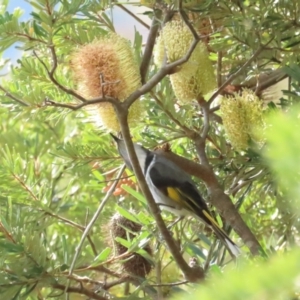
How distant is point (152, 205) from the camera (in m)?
0.38

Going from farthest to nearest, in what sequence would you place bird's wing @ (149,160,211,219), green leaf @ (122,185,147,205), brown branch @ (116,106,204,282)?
bird's wing @ (149,160,211,219), green leaf @ (122,185,147,205), brown branch @ (116,106,204,282)

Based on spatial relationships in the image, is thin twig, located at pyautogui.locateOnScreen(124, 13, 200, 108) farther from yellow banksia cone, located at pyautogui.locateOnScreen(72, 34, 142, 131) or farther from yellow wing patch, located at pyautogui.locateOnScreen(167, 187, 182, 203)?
yellow wing patch, located at pyautogui.locateOnScreen(167, 187, 182, 203)

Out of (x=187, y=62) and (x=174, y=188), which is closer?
(x=187, y=62)

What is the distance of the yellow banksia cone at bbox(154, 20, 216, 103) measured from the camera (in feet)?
1.33

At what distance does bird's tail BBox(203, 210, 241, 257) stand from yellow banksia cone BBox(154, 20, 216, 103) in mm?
148

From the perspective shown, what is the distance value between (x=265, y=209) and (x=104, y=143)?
8.8 inches

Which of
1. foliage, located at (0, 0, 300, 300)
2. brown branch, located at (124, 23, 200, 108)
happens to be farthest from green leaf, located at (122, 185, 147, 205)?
brown branch, located at (124, 23, 200, 108)

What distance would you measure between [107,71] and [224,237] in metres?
0.22

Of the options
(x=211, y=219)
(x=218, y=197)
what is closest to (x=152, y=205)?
(x=218, y=197)

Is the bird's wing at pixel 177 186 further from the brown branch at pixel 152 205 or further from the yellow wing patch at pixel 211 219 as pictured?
the brown branch at pixel 152 205

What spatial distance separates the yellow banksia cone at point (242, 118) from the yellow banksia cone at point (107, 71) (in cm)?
8

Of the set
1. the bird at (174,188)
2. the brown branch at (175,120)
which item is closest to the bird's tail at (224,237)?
the bird at (174,188)

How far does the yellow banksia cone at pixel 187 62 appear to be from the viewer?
405 millimetres

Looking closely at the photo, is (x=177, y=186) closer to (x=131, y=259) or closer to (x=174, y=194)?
(x=174, y=194)
